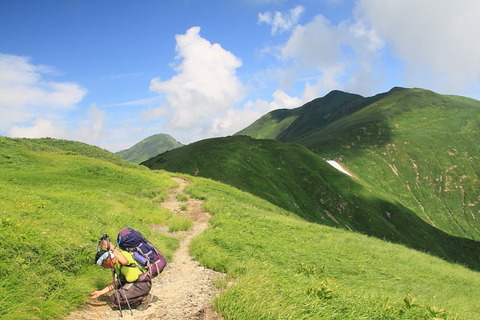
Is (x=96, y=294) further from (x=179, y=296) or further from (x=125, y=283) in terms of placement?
(x=179, y=296)

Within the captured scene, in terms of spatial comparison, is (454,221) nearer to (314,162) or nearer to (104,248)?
(314,162)

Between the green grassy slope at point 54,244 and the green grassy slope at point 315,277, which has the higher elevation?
the green grassy slope at point 54,244

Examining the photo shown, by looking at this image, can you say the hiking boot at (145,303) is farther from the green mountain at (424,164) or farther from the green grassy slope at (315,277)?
the green mountain at (424,164)

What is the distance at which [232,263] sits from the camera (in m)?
13.0

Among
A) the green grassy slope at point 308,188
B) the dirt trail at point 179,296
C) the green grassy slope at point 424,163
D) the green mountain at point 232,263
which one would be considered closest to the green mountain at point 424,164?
the green grassy slope at point 424,163

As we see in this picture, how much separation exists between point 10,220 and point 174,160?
68.6 meters

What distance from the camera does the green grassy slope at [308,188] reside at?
2648 inches

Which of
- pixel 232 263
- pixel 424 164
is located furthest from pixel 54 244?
pixel 424 164

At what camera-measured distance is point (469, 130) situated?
19100 cm

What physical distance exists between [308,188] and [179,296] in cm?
→ 7201

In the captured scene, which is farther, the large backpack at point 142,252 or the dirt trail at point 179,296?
the large backpack at point 142,252

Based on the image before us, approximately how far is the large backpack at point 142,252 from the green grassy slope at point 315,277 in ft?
8.57

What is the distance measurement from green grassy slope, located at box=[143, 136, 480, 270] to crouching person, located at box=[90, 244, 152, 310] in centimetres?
4929

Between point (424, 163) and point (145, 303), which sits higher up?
point (424, 163)
